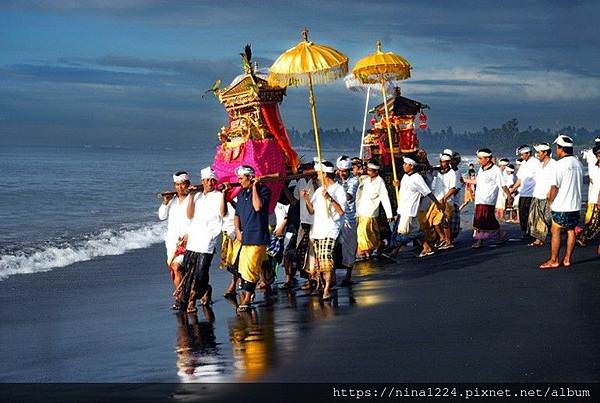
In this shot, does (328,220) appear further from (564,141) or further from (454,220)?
(454,220)

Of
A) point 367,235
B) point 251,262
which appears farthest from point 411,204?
point 251,262

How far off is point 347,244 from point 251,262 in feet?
5.92

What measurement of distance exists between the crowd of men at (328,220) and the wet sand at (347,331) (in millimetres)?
430

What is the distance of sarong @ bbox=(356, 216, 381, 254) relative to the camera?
585 inches

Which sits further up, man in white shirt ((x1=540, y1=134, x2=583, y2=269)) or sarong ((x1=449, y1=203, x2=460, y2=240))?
man in white shirt ((x1=540, y1=134, x2=583, y2=269))

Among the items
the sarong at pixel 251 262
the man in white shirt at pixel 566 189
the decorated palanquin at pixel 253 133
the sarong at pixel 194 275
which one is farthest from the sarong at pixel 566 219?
the sarong at pixel 194 275

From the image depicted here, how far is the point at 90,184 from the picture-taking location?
48938mm

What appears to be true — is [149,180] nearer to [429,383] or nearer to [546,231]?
[546,231]

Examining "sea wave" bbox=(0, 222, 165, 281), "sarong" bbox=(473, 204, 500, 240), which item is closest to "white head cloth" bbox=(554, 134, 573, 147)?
"sarong" bbox=(473, 204, 500, 240)

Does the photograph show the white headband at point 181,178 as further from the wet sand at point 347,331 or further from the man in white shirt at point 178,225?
the wet sand at point 347,331

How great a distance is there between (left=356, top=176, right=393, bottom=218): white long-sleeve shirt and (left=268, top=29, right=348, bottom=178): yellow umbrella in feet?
9.72

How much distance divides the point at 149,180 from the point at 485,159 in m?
40.3

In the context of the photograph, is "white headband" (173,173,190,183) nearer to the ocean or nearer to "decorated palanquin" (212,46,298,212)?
"decorated palanquin" (212,46,298,212)

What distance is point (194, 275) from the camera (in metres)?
10.9
